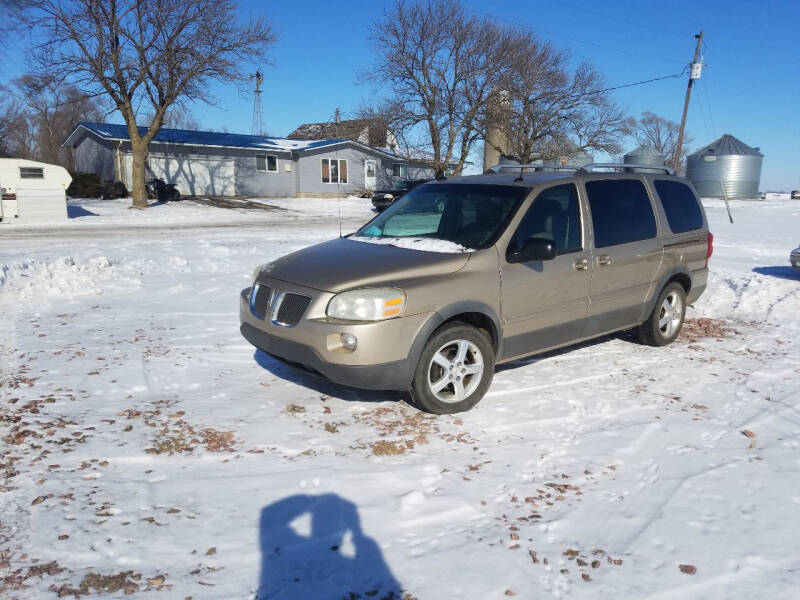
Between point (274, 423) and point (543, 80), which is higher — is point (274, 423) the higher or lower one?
the lower one

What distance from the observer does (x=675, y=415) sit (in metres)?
4.70

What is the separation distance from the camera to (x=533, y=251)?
4715 millimetres

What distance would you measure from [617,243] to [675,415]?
1717 millimetres

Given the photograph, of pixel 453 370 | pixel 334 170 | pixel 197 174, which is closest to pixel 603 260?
pixel 453 370

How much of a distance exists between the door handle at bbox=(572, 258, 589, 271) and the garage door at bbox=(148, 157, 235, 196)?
111 ft

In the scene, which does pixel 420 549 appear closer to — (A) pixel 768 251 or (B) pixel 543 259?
(B) pixel 543 259

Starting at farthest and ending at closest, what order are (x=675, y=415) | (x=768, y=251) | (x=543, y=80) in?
(x=543, y=80)
(x=768, y=251)
(x=675, y=415)

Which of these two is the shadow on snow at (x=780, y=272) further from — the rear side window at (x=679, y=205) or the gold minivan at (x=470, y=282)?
the gold minivan at (x=470, y=282)

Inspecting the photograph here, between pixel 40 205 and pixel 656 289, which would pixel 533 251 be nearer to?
pixel 656 289

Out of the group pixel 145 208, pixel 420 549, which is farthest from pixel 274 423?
pixel 145 208

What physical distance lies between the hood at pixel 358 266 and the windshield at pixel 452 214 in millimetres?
397

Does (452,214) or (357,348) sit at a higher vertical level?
(452,214)

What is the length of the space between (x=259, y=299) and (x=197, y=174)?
34444 millimetres

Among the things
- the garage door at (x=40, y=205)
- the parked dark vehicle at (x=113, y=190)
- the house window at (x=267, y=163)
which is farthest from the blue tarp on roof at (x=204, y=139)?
the garage door at (x=40, y=205)
